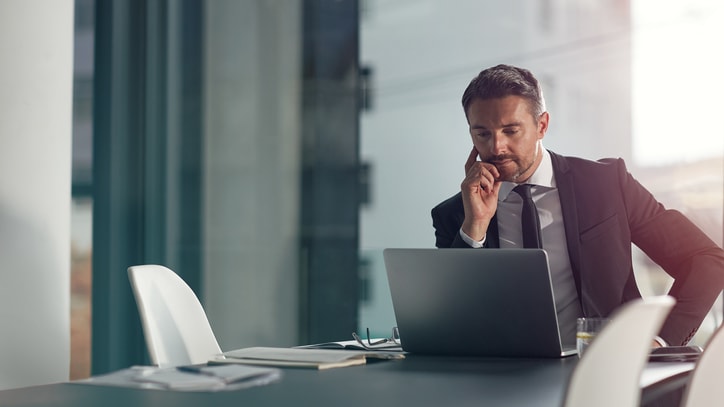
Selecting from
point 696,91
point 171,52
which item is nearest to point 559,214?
point 696,91

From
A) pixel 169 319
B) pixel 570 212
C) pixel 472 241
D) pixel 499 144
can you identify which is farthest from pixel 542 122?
pixel 169 319

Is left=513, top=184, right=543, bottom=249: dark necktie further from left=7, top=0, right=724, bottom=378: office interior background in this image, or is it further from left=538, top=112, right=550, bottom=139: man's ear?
left=7, top=0, right=724, bottom=378: office interior background

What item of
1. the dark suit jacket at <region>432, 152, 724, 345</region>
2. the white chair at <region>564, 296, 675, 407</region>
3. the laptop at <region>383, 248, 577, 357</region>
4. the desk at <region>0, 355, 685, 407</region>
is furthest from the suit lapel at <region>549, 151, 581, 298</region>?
the white chair at <region>564, 296, 675, 407</region>

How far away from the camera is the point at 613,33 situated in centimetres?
361

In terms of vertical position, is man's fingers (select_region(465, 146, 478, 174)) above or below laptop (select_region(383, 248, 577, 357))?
above

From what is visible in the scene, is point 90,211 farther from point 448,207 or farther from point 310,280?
point 448,207

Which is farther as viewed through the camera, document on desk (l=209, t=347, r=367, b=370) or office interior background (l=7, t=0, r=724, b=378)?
office interior background (l=7, t=0, r=724, b=378)

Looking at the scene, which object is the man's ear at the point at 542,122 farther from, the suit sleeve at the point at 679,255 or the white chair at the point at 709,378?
the white chair at the point at 709,378

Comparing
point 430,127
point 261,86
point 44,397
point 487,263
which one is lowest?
point 44,397

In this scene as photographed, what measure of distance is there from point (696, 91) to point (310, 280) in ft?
6.57

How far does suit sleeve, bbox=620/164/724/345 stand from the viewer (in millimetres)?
2400

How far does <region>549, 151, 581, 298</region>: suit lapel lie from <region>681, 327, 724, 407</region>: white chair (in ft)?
3.46

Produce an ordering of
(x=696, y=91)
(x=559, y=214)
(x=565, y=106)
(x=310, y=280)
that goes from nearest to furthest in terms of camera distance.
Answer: (x=559, y=214)
(x=696, y=91)
(x=565, y=106)
(x=310, y=280)

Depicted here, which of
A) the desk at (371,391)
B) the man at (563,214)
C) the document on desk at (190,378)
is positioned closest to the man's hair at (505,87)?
the man at (563,214)
